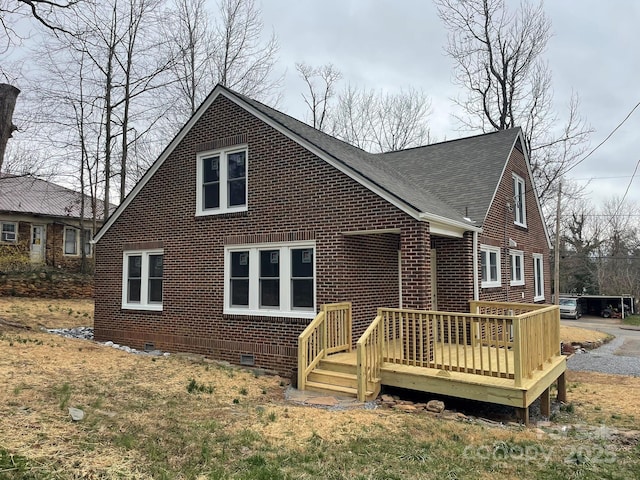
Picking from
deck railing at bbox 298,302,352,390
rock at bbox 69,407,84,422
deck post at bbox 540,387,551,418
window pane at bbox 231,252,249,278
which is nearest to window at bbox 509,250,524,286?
deck post at bbox 540,387,551,418

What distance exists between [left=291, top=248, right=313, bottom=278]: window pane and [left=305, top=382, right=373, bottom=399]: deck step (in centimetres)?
226

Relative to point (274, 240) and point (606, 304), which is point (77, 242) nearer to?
point (274, 240)

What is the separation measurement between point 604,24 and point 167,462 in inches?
498

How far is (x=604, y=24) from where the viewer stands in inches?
427

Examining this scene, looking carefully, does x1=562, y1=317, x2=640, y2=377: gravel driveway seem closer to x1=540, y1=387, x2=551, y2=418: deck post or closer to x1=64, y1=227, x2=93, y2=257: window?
x1=540, y1=387, x2=551, y2=418: deck post

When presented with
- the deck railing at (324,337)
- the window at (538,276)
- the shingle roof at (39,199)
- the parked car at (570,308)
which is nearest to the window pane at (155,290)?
the deck railing at (324,337)

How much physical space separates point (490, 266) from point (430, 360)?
18.5 ft

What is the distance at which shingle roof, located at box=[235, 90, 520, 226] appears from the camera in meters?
11.0

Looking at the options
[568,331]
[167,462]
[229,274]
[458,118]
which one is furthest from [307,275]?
[458,118]

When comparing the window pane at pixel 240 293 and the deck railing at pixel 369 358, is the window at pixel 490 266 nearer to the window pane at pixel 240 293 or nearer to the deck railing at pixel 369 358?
the deck railing at pixel 369 358

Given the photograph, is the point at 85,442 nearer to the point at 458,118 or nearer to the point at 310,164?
the point at 310,164

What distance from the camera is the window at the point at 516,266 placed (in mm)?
14310

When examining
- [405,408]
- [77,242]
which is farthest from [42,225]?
[405,408]

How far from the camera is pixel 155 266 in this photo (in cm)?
1207
